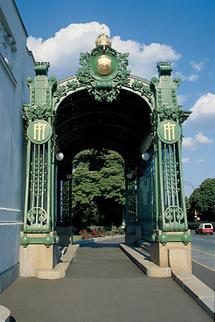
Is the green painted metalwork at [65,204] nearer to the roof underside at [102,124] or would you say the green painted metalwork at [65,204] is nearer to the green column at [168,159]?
the roof underside at [102,124]

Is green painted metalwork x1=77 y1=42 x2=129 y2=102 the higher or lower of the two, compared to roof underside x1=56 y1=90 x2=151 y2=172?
higher

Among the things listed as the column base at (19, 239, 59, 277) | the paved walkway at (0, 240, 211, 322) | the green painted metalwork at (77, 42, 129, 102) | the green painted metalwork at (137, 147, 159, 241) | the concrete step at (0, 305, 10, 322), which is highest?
the green painted metalwork at (77, 42, 129, 102)

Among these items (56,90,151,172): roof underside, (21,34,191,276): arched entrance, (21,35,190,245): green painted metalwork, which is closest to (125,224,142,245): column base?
(56,90,151,172): roof underside

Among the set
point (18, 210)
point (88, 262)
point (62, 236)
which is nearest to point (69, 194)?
point (62, 236)

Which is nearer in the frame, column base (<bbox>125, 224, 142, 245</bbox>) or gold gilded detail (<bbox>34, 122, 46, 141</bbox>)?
gold gilded detail (<bbox>34, 122, 46, 141</bbox>)

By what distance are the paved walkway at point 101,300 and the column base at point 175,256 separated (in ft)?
2.44

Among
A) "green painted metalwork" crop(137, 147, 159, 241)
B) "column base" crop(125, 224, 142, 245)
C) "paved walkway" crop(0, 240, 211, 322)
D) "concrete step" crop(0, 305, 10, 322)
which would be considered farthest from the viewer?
"column base" crop(125, 224, 142, 245)

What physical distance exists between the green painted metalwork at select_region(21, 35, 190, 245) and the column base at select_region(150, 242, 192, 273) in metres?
0.19

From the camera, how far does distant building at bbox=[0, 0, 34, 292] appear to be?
31.8 feet

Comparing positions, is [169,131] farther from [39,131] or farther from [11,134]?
[11,134]

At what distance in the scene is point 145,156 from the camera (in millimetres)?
14719

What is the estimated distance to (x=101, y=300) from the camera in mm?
8133

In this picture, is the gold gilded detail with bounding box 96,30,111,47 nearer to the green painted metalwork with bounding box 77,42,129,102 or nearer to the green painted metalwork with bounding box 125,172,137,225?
the green painted metalwork with bounding box 77,42,129,102

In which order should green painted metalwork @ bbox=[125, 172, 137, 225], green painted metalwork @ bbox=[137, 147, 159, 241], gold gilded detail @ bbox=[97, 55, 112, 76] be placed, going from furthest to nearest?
green painted metalwork @ bbox=[125, 172, 137, 225] < green painted metalwork @ bbox=[137, 147, 159, 241] < gold gilded detail @ bbox=[97, 55, 112, 76]
